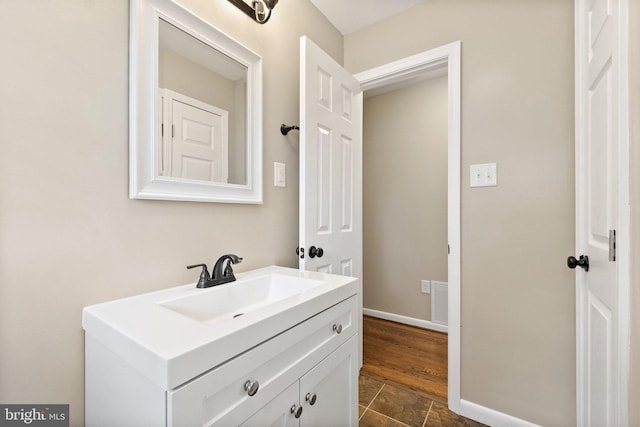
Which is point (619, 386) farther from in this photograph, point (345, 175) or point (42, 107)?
point (42, 107)

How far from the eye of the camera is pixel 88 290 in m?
0.81

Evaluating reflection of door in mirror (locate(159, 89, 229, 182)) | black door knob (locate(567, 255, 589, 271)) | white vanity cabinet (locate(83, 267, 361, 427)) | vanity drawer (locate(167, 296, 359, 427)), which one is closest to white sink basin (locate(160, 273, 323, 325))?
white vanity cabinet (locate(83, 267, 361, 427))

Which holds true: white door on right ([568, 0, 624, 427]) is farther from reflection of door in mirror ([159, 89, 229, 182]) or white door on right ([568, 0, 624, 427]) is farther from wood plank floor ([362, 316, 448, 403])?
reflection of door in mirror ([159, 89, 229, 182])

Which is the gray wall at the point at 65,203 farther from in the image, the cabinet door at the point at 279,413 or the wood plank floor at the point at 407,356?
the wood plank floor at the point at 407,356

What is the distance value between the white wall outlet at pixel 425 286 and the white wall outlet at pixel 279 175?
70.6 inches

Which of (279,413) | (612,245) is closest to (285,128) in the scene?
(279,413)

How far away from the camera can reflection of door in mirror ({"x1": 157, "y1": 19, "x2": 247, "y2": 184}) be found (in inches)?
39.5

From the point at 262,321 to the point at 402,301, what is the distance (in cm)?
234

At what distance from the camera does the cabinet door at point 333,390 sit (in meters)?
0.85

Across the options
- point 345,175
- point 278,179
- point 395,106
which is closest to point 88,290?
point 278,179

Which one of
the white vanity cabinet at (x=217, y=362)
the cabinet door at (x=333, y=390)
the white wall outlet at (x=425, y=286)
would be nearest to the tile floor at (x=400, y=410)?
the cabinet door at (x=333, y=390)

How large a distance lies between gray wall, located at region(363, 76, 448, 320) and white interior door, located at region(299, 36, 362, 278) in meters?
1.02

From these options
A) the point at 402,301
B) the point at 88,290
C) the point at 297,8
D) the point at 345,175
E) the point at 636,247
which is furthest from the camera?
the point at 402,301

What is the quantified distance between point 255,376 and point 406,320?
2.35 m
